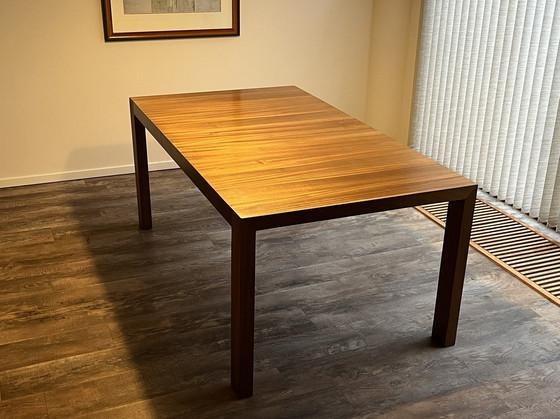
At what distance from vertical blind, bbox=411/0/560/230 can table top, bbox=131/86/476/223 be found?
42.4 inches

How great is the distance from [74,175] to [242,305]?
2.34 meters

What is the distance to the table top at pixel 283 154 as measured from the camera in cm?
207

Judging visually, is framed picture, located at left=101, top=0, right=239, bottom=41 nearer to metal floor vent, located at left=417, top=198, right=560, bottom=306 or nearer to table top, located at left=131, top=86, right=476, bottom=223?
table top, located at left=131, top=86, right=476, bottom=223

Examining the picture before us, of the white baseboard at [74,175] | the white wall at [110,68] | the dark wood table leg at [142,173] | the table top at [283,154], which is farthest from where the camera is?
the white baseboard at [74,175]

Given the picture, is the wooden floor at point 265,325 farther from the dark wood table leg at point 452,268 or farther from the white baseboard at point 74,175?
the white baseboard at point 74,175

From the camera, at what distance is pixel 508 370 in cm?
226

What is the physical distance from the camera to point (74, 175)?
13.2 feet

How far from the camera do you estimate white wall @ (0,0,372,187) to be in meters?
3.70

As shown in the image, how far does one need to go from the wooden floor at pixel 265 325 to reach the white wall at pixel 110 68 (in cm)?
55

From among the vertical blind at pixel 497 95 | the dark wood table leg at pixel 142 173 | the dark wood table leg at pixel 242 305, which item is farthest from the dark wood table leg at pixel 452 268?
the dark wood table leg at pixel 142 173

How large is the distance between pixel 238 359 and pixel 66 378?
0.59m

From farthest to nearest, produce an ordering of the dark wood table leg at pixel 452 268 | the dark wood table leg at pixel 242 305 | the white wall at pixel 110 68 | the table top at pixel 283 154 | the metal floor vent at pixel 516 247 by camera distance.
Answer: the white wall at pixel 110 68
the metal floor vent at pixel 516 247
the dark wood table leg at pixel 452 268
the table top at pixel 283 154
the dark wood table leg at pixel 242 305

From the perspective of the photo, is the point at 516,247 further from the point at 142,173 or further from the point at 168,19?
the point at 168,19

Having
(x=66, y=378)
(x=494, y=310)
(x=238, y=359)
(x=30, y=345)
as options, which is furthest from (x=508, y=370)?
(x=30, y=345)
